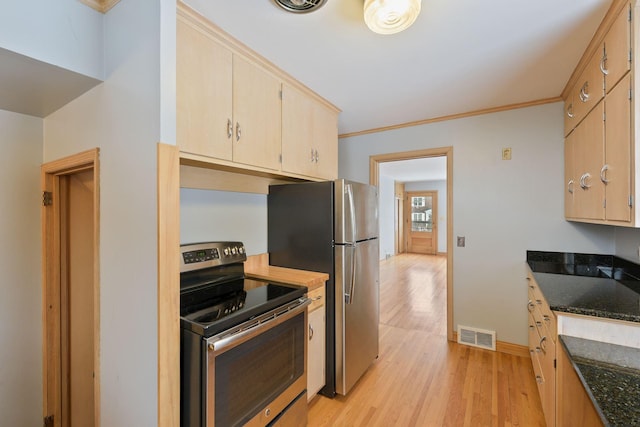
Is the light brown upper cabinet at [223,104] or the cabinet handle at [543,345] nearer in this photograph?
the light brown upper cabinet at [223,104]

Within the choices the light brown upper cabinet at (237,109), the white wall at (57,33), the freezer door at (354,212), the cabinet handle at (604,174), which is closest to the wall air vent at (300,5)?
the light brown upper cabinet at (237,109)

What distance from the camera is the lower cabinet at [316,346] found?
1955mm

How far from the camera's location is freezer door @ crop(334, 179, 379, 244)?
2.06 metres

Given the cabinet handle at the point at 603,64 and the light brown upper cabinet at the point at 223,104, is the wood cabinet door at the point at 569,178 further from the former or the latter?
the light brown upper cabinet at the point at 223,104

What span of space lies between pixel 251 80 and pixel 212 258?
1.21 metres

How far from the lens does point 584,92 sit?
1.96 metres

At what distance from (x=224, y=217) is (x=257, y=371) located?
1124 millimetres

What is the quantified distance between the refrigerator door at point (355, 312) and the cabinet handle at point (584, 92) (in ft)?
5.93

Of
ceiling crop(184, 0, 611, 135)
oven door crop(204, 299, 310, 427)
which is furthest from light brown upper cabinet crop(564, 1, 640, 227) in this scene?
oven door crop(204, 299, 310, 427)

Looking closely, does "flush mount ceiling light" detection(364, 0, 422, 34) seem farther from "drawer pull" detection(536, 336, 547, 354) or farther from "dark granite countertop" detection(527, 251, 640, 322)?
"drawer pull" detection(536, 336, 547, 354)

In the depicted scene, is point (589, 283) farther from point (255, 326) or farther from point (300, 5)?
point (300, 5)

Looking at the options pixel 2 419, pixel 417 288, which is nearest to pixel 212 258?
pixel 2 419

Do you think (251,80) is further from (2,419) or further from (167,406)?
(2,419)

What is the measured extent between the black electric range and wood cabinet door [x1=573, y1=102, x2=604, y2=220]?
6.37 ft
